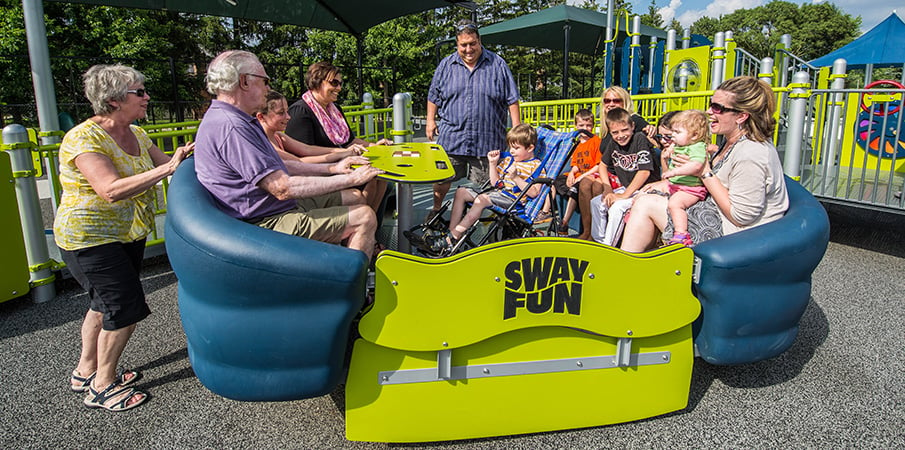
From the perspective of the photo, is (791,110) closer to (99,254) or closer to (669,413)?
(669,413)

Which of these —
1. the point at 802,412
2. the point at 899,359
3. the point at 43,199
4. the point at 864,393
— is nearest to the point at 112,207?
the point at 802,412

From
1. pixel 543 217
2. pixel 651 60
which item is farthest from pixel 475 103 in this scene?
pixel 651 60

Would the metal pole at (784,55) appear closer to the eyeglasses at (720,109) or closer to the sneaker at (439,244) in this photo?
the eyeglasses at (720,109)

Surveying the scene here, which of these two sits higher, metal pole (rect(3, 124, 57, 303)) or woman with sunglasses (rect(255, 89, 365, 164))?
woman with sunglasses (rect(255, 89, 365, 164))

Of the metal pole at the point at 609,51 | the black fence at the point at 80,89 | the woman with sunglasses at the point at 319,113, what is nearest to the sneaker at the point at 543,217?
the woman with sunglasses at the point at 319,113

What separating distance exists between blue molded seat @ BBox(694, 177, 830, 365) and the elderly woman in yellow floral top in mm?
2414

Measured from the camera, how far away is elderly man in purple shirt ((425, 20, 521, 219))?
13.9ft

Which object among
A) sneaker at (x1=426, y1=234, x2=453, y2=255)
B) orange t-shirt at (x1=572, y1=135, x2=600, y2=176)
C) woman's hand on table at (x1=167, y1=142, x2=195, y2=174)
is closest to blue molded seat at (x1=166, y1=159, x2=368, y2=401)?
woman's hand on table at (x1=167, y1=142, x2=195, y2=174)

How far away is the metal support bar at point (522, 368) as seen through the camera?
2.11m

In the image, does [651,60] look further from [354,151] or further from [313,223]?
[313,223]

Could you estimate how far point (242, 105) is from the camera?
235cm

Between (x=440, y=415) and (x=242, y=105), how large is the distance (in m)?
1.53

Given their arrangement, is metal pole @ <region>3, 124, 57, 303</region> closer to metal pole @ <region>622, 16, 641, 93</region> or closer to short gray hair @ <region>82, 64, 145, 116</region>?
→ short gray hair @ <region>82, 64, 145, 116</region>

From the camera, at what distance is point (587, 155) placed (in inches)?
189
